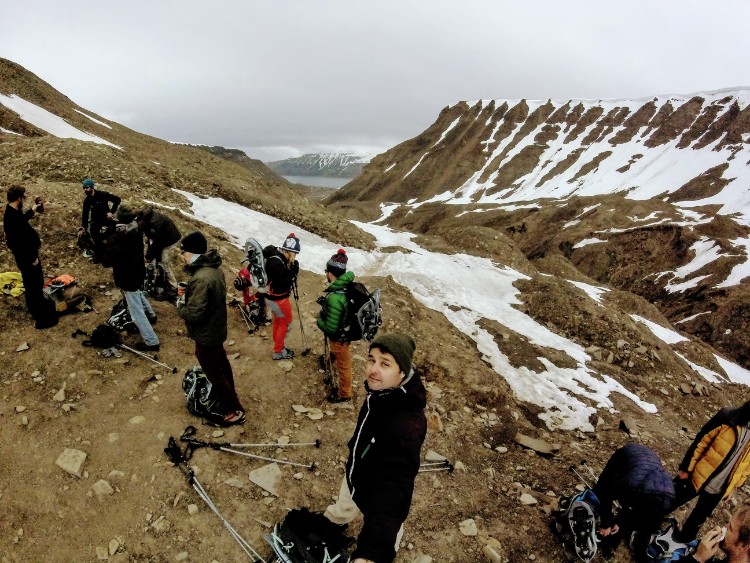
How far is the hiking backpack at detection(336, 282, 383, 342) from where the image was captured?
7191mm

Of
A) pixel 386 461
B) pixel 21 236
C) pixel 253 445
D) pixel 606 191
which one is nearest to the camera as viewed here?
pixel 386 461

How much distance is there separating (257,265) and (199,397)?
2.89 metres

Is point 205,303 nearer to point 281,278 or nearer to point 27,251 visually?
point 281,278

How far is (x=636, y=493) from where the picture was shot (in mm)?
5379

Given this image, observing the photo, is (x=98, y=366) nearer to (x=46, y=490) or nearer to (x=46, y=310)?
(x=46, y=310)

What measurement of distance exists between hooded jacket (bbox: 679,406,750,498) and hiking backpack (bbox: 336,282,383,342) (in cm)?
524

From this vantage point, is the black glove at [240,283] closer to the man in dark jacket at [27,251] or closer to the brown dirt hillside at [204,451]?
the brown dirt hillside at [204,451]

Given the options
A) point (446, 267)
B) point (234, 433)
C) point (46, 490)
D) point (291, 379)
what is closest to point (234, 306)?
point (291, 379)

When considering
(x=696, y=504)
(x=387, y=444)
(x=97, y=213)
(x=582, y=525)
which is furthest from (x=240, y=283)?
(x=696, y=504)

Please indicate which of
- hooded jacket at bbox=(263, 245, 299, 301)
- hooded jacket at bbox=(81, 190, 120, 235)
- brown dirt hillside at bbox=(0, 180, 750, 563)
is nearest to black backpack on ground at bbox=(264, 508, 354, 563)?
brown dirt hillside at bbox=(0, 180, 750, 563)

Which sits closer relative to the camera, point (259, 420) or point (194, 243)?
point (194, 243)

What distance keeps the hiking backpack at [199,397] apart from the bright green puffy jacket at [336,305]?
8.21 ft

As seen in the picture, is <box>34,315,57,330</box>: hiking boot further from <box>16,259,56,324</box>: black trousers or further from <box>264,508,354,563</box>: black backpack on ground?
<box>264,508,354,563</box>: black backpack on ground

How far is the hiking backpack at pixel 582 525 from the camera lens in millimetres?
5816
